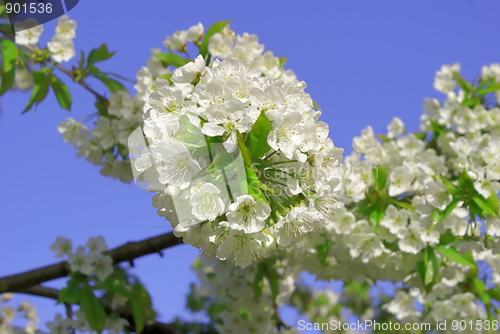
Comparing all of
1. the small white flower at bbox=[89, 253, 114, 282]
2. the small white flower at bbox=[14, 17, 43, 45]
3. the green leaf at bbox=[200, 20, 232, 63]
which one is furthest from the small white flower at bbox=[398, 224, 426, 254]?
the small white flower at bbox=[14, 17, 43, 45]

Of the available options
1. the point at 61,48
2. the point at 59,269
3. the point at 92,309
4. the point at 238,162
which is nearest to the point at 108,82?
the point at 61,48

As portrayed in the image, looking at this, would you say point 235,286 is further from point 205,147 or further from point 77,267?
point 205,147

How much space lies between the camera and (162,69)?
3.26 metres

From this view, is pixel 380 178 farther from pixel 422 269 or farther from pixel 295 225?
pixel 295 225

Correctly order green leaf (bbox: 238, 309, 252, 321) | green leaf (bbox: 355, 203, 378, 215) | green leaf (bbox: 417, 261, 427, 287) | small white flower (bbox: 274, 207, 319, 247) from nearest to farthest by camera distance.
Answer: small white flower (bbox: 274, 207, 319, 247)
green leaf (bbox: 417, 261, 427, 287)
green leaf (bbox: 355, 203, 378, 215)
green leaf (bbox: 238, 309, 252, 321)

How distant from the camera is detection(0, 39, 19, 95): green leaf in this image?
3.02 metres

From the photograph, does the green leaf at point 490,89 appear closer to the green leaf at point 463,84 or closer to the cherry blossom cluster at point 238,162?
the green leaf at point 463,84

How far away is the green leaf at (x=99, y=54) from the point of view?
3.40 m

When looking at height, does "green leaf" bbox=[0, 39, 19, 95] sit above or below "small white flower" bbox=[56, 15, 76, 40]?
below

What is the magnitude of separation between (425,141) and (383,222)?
1.64 meters

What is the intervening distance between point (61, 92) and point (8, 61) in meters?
0.46

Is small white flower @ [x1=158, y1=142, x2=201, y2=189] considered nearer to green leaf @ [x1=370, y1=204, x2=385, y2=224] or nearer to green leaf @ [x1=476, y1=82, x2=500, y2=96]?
green leaf @ [x1=370, y1=204, x2=385, y2=224]

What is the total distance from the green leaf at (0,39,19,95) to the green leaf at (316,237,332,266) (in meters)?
2.56

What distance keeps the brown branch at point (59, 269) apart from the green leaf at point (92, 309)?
297 mm
